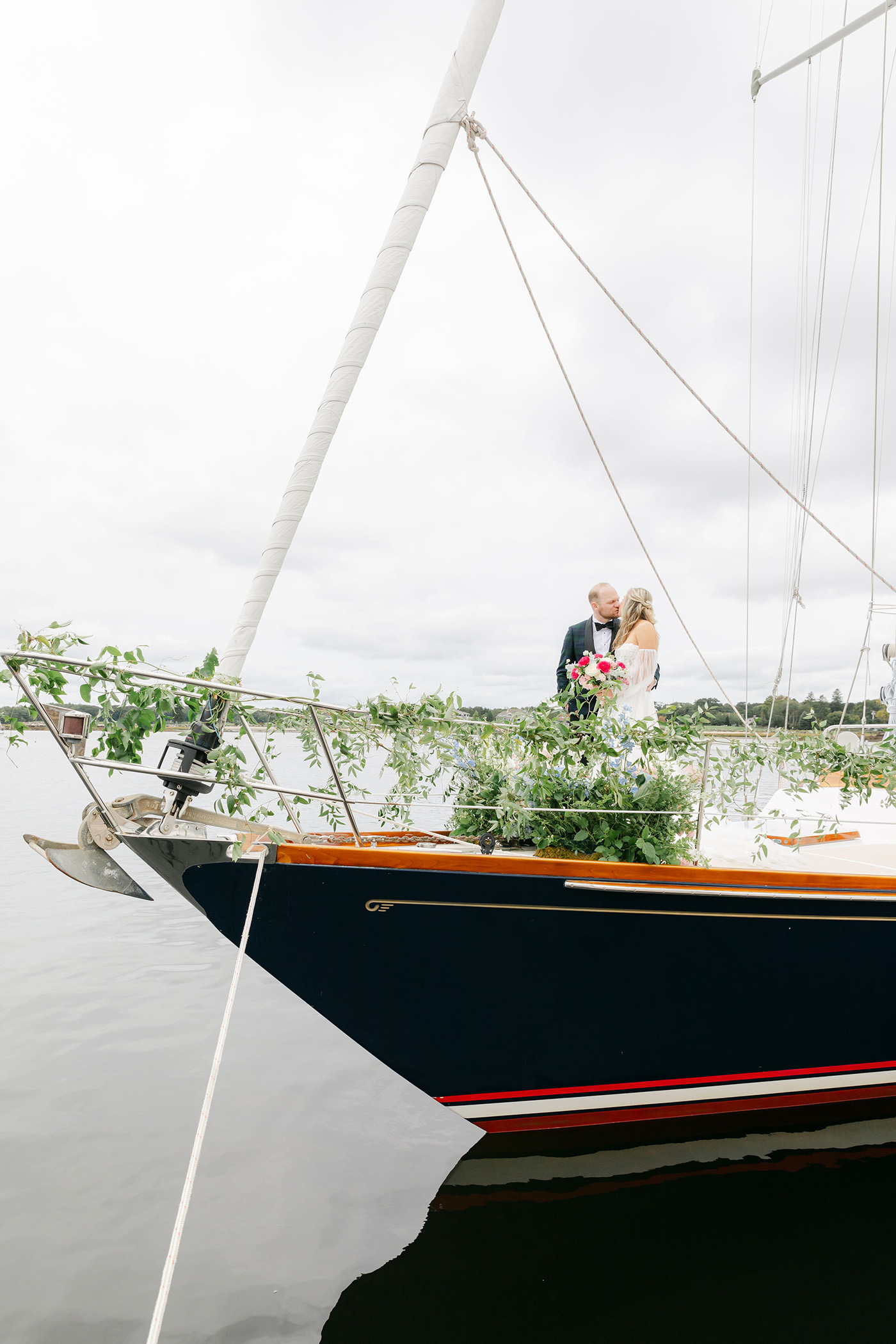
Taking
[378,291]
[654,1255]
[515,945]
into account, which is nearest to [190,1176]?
[515,945]

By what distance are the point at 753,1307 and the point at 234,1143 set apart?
261 cm

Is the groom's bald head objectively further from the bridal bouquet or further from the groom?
the bridal bouquet

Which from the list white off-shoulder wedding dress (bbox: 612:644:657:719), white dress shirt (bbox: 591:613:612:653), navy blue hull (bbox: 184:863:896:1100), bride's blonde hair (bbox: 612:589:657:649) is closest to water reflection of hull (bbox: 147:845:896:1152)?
navy blue hull (bbox: 184:863:896:1100)

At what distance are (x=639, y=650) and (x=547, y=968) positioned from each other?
1.86 m

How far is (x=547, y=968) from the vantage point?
358 cm

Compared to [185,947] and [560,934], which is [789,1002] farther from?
[185,947]

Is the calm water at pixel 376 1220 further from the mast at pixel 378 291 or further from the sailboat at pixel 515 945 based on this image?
the mast at pixel 378 291

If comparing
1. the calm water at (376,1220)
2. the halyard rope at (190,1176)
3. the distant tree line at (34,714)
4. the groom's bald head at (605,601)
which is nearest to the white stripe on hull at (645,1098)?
the calm water at (376,1220)

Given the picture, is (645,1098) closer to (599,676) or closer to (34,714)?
(599,676)

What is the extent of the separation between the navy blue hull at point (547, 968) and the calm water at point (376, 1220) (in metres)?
0.49

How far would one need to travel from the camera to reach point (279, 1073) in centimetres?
508

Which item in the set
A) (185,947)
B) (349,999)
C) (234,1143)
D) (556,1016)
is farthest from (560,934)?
(185,947)

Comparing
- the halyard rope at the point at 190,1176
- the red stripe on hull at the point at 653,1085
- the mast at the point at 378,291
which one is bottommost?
the red stripe on hull at the point at 653,1085

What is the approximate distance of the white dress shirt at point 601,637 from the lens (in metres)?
5.00
